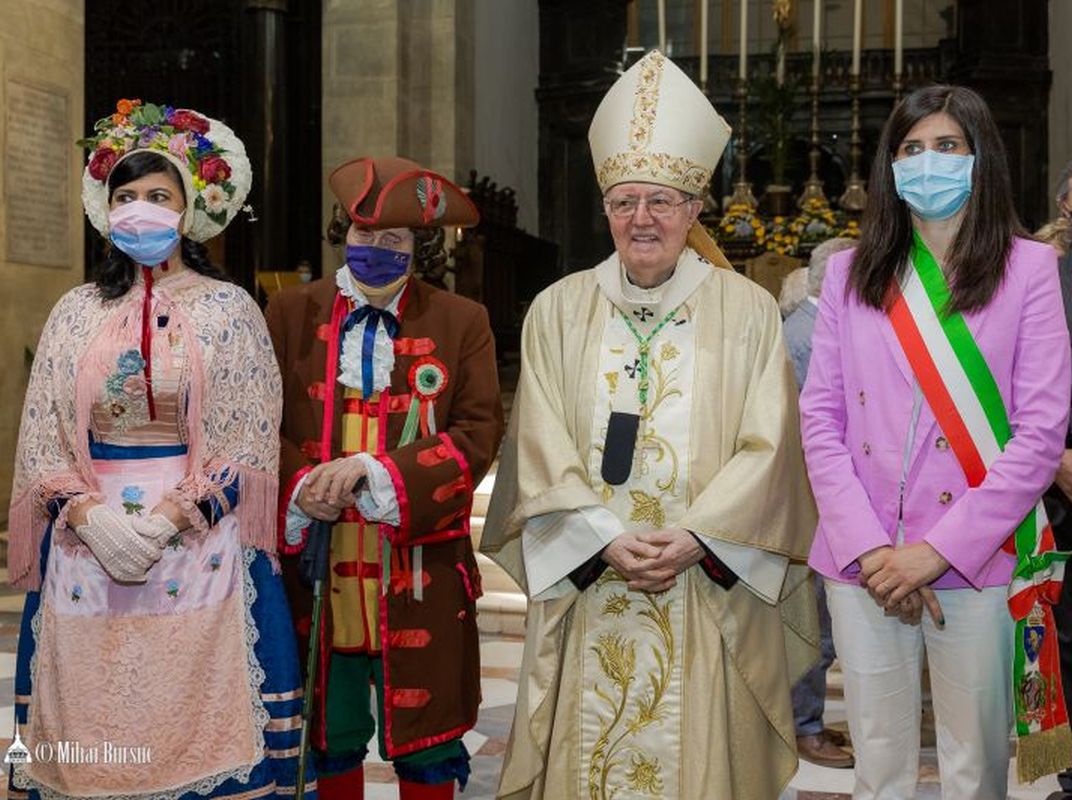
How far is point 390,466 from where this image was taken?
9.82 ft

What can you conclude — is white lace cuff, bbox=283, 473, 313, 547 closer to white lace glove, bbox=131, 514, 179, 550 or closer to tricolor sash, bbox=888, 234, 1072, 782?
white lace glove, bbox=131, 514, 179, 550

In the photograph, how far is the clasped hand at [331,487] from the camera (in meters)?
2.94

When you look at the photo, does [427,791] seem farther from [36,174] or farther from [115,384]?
[36,174]

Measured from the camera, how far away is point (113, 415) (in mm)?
2965

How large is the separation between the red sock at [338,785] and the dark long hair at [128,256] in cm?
119

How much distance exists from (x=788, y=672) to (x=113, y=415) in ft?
5.25

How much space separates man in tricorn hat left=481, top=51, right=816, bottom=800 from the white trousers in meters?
0.22

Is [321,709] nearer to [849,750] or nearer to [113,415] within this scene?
[113,415]

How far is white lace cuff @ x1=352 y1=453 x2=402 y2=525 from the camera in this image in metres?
2.97

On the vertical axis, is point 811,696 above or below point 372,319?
below

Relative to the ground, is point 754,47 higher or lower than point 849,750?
higher

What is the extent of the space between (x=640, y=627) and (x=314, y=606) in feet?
2.35

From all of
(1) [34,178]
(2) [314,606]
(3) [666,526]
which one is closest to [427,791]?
(2) [314,606]

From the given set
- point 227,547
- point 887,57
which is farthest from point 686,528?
point 887,57
